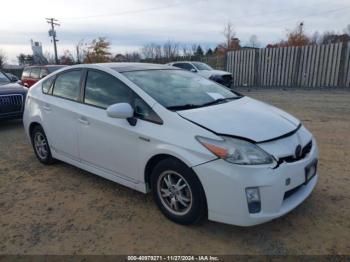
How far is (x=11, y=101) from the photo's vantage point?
727 cm

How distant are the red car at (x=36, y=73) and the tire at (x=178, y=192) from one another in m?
10.0

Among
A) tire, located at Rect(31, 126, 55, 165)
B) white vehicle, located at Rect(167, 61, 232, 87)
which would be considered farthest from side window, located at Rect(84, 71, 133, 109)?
white vehicle, located at Rect(167, 61, 232, 87)

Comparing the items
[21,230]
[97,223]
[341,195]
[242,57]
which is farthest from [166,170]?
[242,57]

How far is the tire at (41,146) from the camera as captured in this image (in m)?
4.60

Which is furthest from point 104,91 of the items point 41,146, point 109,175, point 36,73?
point 36,73

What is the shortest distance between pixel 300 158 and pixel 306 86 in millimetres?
15399

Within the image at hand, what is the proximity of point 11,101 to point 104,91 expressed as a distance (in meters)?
4.83

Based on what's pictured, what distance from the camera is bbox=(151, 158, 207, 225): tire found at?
2.73m

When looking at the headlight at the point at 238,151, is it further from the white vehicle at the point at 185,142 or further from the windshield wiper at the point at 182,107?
the windshield wiper at the point at 182,107

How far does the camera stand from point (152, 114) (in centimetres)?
304

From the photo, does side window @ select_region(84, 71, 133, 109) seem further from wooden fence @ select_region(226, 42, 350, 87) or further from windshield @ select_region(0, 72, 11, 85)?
wooden fence @ select_region(226, 42, 350, 87)

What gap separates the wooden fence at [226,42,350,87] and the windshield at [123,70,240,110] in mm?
14115

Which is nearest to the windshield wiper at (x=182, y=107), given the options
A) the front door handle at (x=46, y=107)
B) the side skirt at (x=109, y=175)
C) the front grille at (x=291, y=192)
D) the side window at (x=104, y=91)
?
the side window at (x=104, y=91)

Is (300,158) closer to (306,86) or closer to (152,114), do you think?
(152,114)
